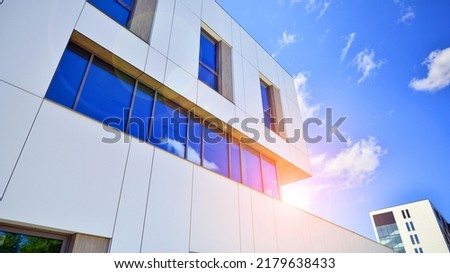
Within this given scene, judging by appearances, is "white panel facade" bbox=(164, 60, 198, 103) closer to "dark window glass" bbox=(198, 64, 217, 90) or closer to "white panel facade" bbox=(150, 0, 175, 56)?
"white panel facade" bbox=(150, 0, 175, 56)

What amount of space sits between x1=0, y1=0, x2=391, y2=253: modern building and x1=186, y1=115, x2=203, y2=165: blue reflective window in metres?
0.04

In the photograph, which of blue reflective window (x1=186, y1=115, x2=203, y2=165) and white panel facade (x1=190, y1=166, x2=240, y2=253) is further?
blue reflective window (x1=186, y1=115, x2=203, y2=165)

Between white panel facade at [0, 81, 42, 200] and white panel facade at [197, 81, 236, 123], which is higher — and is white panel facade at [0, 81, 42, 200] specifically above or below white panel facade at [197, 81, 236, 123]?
below

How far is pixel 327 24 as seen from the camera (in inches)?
390

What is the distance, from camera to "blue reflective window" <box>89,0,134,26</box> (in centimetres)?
509

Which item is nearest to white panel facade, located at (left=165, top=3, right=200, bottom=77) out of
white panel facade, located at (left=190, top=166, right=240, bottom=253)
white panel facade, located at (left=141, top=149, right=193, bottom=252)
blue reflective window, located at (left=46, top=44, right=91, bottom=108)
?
blue reflective window, located at (left=46, top=44, right=91, bottom=108)

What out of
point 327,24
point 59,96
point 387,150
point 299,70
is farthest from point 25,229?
point 387,150

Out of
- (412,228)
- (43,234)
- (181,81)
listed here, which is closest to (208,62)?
(181,81)

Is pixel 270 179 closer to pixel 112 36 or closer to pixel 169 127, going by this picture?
pixel 169 127

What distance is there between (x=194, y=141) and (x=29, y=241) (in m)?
3.74

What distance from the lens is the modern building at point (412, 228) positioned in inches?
1847

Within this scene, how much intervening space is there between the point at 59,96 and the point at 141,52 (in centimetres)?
210

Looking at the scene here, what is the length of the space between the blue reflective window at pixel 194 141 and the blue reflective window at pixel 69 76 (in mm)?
2677
